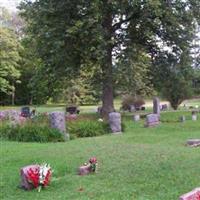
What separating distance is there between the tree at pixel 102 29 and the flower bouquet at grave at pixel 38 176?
62.8 ft

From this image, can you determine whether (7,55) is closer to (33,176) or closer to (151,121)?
(151,121)

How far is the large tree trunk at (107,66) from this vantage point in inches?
1155

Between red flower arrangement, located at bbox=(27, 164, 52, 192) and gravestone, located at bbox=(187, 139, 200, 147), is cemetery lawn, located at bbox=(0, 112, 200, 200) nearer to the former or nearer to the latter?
red flower arrangement, located at bbox=(27, 164, 52, 192)

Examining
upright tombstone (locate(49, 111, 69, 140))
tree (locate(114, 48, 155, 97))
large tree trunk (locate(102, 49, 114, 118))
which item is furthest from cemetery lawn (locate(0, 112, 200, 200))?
large tree trunk (locate(102, 49, 114, 118))

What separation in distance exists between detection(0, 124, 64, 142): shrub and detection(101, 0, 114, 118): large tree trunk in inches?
424

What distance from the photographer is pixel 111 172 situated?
10266 millimetres

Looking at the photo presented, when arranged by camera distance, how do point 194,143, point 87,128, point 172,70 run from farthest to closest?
point 172,70 → point 87,128 → point 194,143

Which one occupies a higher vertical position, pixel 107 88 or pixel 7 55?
pixel 7 55

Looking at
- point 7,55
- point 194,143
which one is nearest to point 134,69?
point 194,143

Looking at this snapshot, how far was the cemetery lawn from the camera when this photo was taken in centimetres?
841

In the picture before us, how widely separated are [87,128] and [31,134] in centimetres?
277

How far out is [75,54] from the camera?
30.0m

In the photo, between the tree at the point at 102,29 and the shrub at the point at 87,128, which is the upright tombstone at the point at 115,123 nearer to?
the shrub at the point at 87,128

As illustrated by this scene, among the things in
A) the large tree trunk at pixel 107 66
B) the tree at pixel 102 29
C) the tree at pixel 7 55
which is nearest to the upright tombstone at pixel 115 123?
the tree at pixel 102 29
